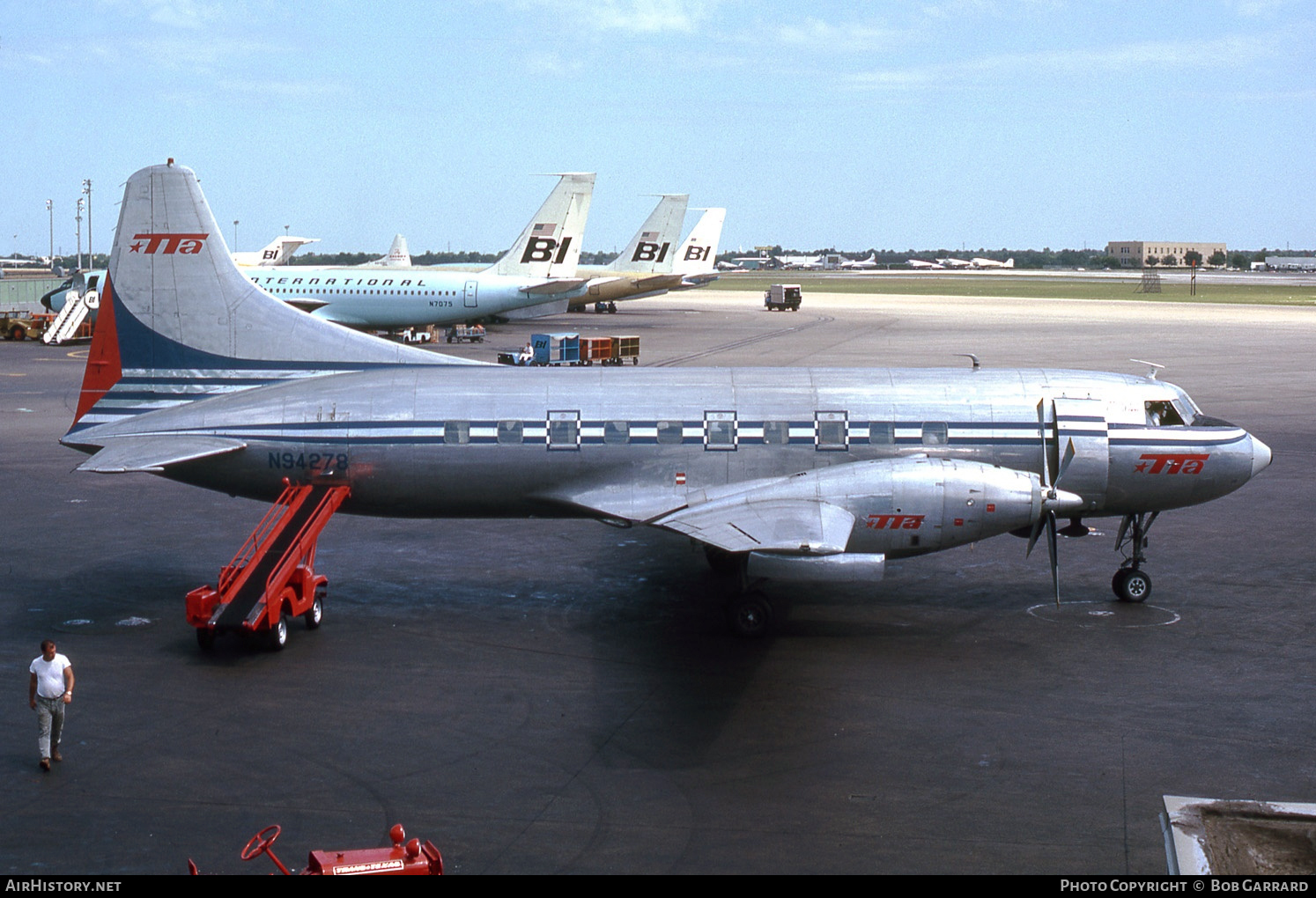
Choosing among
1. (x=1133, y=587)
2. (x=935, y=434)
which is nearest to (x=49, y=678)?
(x=935, y=434)

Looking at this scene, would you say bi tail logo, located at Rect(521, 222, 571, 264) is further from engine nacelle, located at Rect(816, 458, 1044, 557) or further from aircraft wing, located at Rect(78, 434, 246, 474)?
engine nacelle, located at Rect(816, 458, 1044, 557)

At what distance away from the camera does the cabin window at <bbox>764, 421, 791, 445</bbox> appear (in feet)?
69.9

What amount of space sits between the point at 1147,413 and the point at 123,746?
17766 millimetres

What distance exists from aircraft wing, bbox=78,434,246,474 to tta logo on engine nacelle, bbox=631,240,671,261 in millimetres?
71339

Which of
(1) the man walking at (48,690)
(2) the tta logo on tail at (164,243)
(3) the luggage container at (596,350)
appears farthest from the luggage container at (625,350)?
(1) the man walking at (48,690)

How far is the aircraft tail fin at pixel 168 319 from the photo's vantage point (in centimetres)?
2278

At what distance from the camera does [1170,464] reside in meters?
21.2

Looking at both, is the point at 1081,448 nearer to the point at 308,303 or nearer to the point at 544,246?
the point at 544,246

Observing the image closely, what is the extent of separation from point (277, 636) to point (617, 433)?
676cm

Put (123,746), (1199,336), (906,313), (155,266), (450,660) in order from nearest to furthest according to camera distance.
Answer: (123,746), (450,660), (155,266), (1199,336), (906,313)

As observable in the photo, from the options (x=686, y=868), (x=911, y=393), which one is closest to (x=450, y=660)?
(x=686, y=868)

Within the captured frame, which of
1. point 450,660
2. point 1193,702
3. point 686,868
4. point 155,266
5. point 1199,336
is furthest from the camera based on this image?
point 1199,336

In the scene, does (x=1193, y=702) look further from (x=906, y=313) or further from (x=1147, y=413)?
(x=906, y=313)

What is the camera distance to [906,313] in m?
110
